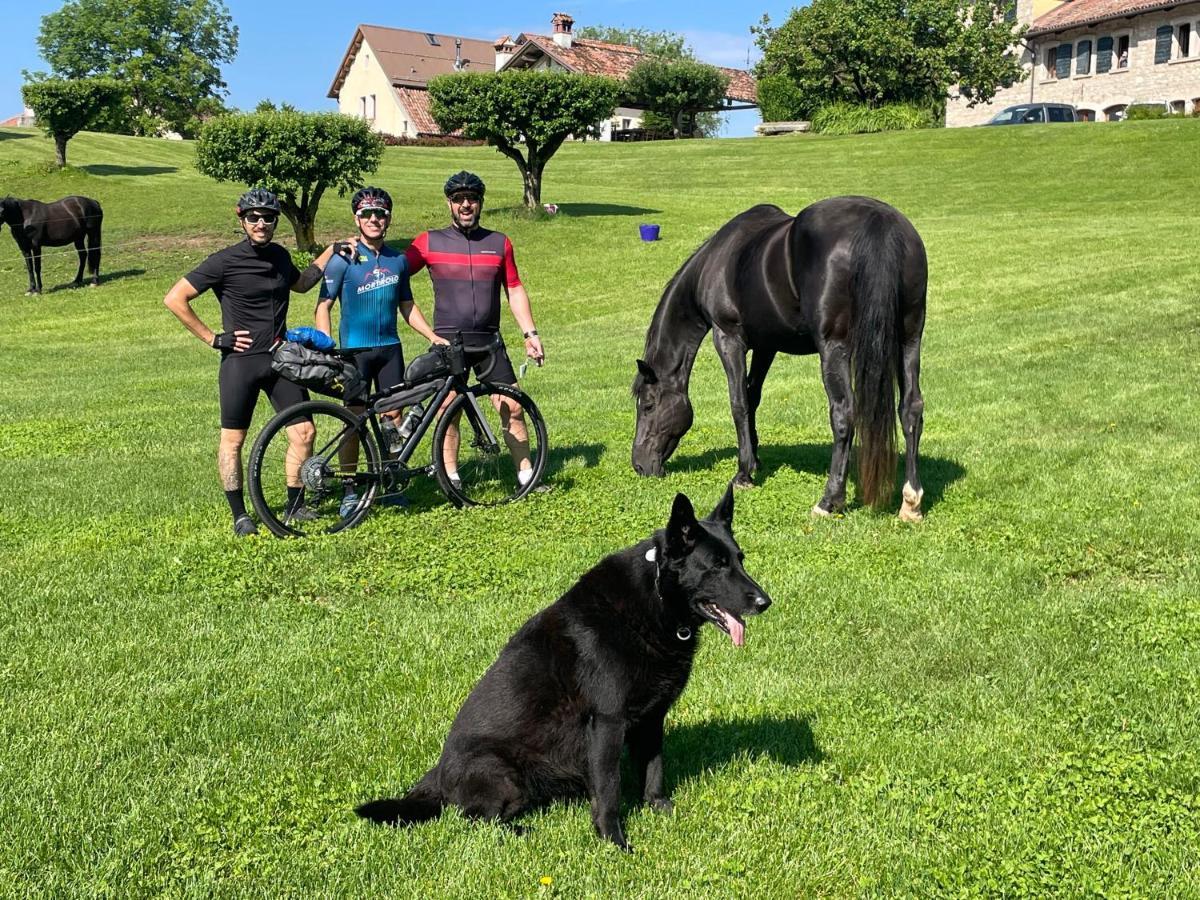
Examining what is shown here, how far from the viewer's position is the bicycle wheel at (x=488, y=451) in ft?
28.5

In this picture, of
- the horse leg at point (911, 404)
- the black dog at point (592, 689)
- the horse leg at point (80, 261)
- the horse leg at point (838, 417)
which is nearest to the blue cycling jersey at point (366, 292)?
the horse leg at point (838, 417)

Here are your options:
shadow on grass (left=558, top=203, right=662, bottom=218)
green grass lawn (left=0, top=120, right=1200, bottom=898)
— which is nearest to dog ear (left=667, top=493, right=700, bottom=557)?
green grass lawn (left=0, top=120, right=1200, bottom=898)

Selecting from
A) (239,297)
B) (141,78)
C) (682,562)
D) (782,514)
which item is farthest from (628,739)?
(141,78)

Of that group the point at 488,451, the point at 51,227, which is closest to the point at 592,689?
the point at 488,451

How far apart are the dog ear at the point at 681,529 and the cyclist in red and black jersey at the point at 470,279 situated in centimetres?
510

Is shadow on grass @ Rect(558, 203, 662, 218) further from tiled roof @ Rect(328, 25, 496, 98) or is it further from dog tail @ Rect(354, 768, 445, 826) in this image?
tiled roof @ Rect(328, 25, 496, 98)

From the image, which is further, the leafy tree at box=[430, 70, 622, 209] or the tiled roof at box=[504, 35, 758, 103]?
the tiled roof at box=[504, 35, 758, 103]

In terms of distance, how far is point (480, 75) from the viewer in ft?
97.0

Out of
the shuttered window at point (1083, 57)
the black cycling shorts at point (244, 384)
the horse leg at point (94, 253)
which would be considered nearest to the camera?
the black cycling shorts at point (244, 384)

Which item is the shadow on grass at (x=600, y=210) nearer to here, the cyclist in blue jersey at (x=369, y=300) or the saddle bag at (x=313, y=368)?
the cyclist in blue jersey at (x=369, y=300)

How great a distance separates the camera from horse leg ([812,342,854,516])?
8.30m

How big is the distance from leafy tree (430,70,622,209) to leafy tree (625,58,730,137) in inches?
1569

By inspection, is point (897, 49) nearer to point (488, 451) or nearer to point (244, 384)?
point (488, 451)

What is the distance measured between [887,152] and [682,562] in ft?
144
